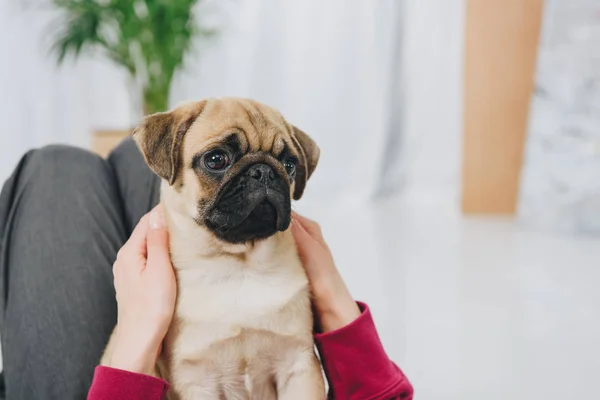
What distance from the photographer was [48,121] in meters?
3.89

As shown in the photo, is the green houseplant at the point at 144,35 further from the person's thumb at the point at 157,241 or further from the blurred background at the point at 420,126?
the person's thumb at the point at 157,241

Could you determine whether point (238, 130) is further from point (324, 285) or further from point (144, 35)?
point (144, 35)

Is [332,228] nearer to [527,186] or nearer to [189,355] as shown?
[527,186]

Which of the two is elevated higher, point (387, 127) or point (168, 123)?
point (168, 123)

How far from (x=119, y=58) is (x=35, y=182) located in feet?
7.69

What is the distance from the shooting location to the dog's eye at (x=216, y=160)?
3.31 feet

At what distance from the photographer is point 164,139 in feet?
3.31

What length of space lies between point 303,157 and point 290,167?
0.03m

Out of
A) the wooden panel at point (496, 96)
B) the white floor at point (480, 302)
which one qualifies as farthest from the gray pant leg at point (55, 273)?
the wooden panel at point (496, 96)

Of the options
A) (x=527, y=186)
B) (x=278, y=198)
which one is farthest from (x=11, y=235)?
(x=527, y=186)

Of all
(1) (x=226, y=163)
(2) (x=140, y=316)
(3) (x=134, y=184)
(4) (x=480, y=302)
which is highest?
(1) (x=226, y=163)

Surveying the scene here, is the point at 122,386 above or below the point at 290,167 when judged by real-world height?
below

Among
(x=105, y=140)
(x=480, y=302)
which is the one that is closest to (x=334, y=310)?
(x=480, y=302)

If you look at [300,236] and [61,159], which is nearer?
[300,236]
